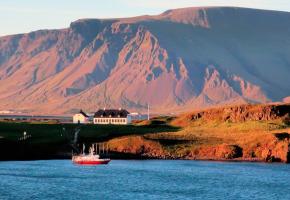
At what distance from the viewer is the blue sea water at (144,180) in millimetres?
109438

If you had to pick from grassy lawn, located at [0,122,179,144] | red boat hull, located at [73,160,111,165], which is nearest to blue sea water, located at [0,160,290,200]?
red boat hull, located at [73,160,111,165]

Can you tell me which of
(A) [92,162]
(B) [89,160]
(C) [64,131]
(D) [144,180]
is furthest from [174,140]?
(D) [144,180]

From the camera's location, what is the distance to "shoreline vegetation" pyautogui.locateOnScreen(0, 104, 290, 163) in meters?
155

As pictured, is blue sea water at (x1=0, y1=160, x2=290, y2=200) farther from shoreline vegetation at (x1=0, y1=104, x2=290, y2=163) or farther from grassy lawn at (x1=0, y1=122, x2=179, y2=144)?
grassy lawn at (x1=0, y1=122, x2=179, y2=144)

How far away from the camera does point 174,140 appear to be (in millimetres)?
164125

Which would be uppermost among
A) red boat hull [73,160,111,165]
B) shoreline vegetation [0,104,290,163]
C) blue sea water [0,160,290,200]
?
shoreline vegetation [0,104,290,163]

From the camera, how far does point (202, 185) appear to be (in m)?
120

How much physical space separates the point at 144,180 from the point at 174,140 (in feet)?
132

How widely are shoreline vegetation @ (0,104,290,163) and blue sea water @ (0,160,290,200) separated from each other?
5218mm

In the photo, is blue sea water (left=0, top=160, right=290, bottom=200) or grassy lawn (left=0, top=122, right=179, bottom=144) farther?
grassy lawn (left=0, top=122, right=179, bottom=144)

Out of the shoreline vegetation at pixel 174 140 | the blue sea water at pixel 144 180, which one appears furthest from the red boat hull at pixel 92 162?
the shoreline vegetation at pixel 174 140

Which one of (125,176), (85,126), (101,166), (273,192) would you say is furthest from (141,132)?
(273,192)

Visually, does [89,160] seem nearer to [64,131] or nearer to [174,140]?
[174,140]

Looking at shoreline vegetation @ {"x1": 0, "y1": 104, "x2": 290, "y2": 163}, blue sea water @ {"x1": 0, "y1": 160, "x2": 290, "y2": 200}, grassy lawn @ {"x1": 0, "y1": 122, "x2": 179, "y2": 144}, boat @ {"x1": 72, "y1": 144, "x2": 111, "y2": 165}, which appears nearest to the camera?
blue sea water @ {"x1": 0, "y1": 160, "x2": 290, "y2": 200}
